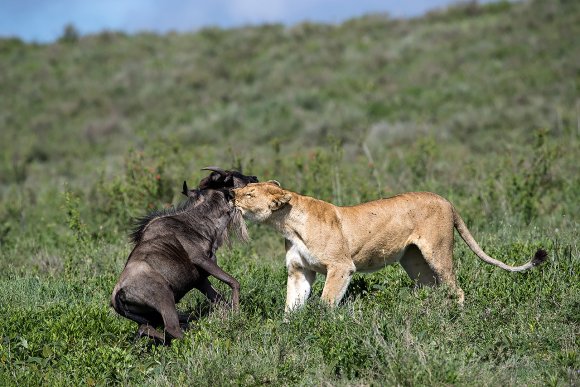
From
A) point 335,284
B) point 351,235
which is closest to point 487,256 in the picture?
point 351,235

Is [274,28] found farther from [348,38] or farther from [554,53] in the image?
[554,53]

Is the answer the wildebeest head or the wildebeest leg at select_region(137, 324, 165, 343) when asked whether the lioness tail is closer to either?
the wildebeest head

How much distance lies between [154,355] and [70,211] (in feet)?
12.7

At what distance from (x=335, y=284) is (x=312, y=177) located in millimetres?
5695

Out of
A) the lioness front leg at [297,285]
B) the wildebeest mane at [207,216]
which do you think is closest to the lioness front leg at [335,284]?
the lioness front leg at [297,285]

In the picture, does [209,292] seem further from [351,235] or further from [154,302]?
[351,235]

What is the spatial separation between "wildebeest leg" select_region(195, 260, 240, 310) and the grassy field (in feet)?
0.45

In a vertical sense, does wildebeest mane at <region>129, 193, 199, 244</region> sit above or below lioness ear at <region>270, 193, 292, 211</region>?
below

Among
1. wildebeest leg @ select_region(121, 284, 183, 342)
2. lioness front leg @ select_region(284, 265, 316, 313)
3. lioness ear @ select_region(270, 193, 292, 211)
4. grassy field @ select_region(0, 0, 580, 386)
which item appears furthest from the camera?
lioness front leg @ select_region(284, 265, 316, 313)

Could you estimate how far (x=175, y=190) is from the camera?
513 inches

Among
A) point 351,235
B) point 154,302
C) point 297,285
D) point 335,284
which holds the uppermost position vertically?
point 351,235

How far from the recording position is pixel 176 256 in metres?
7.40

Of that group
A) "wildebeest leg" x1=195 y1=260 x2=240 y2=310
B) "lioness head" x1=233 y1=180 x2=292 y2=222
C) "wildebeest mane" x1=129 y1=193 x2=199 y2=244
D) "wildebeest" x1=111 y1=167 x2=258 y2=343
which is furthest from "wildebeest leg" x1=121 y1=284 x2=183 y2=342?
"lioness head" x1=233 y1=180 x2=292 y2=222

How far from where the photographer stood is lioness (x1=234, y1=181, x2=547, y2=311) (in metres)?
7.52
